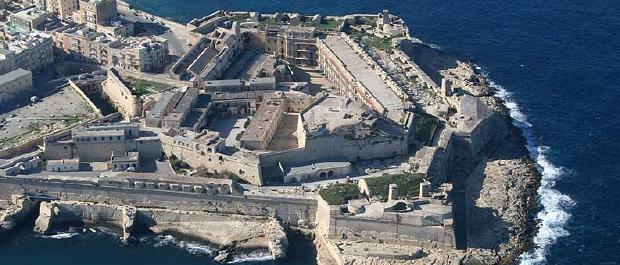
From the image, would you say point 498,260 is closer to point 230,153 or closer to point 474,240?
point 474,240

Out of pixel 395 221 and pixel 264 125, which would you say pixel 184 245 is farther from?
pixel 395 221

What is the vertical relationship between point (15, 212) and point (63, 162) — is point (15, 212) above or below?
below

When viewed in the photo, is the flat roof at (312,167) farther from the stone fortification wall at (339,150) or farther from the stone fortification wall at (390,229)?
the stone fortification wall at (390,229)

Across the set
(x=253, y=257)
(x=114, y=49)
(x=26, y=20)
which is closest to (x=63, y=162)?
(x=114, y=49)

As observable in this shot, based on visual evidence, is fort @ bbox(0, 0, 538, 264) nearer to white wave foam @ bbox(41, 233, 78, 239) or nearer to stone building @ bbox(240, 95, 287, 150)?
stone building @ bbox(240, 95, 287, 150)

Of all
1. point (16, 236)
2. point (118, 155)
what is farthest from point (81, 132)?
point (16, 236)
